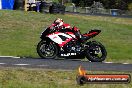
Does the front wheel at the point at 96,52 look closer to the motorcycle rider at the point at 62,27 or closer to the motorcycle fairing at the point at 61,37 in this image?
the motorcycle rider at the point at 62,27

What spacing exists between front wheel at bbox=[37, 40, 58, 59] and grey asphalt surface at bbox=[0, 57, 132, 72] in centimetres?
44

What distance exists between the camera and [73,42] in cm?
1667

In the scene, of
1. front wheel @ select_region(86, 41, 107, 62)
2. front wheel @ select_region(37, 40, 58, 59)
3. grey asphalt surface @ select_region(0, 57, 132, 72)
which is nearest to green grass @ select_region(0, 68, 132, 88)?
grey asphalt surface @ select_region(0, 57, 132, 72)

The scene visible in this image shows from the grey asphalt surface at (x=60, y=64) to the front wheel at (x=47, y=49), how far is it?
1.43 feet

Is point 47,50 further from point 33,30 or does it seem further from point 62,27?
point 33,30

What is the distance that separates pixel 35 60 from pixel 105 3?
94.7 metres

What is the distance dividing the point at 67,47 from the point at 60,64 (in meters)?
1.74

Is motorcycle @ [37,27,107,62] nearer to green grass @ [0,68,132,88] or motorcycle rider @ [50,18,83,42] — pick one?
motorcycle rider @ [50,18,83,42]

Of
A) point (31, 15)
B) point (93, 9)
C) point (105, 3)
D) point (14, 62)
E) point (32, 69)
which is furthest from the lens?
point (105, 3)

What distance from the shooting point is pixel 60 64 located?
15047mm

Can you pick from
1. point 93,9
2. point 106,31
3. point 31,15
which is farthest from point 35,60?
point 93,9

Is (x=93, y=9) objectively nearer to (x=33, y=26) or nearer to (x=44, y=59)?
(x=33, y=26)

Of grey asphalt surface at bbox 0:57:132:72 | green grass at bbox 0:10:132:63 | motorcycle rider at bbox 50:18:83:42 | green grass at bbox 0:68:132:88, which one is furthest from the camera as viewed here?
green grass at bbox 0:10:132:63

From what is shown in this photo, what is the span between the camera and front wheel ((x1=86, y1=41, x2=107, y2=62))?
16.3 meters
